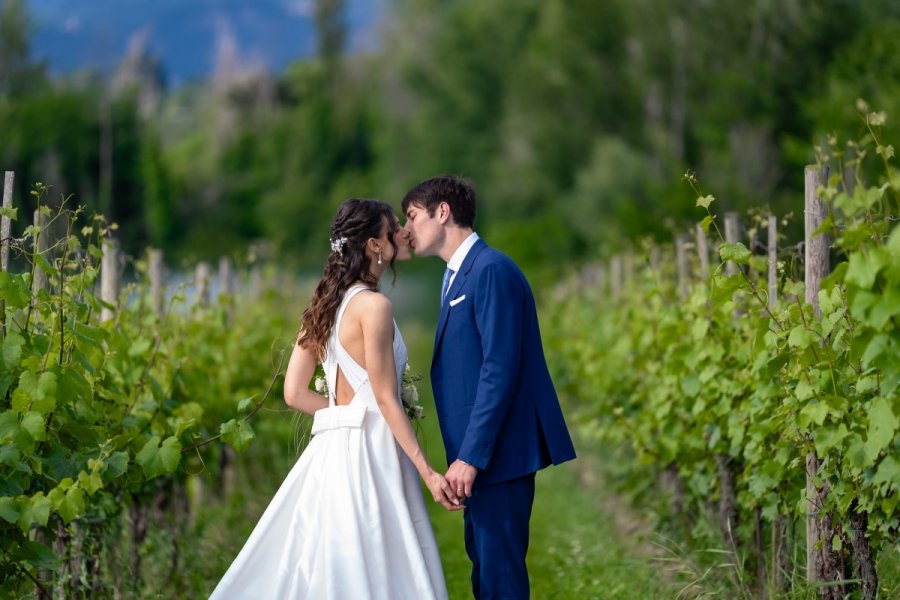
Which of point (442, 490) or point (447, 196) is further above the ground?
point (447, 196)

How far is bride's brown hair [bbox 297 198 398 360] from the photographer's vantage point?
4.26 m

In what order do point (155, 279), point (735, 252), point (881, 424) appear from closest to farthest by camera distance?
point (881, 424), point (735, 252), point (155, 279)

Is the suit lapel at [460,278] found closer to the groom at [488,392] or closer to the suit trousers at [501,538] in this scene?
the groom at [488,392]

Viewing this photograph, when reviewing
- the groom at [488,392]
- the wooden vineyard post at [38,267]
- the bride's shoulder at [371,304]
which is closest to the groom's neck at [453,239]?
the groom at [488,392]

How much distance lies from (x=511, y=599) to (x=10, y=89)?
42281mm

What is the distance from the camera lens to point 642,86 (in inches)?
1411

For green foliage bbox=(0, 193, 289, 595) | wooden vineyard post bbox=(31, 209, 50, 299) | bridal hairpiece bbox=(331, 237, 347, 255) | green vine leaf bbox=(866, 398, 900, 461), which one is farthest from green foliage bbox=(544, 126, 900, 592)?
wooden vineyard post bbox=(31, 209, 50, 299)

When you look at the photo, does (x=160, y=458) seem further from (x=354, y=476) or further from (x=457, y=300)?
(x=457, y=300)

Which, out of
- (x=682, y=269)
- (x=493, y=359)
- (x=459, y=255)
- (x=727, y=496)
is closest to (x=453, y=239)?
(x=459, y=255)

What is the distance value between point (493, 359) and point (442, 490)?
455mm

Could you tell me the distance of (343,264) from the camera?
4289 mm

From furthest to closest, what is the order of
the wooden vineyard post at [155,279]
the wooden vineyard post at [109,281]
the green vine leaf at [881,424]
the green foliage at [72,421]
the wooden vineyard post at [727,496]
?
the wooden vineyard post at [155,279] → the wooden vineyard post at [109,281] → the wooden vineyard post at [727,496] → the green foliage at [72,421] → the green vine leaf at [881,424]

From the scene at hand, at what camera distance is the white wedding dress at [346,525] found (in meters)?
4.00

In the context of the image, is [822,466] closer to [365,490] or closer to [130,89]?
[365,490]
